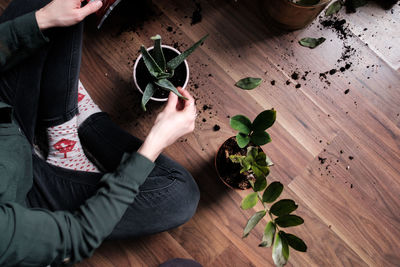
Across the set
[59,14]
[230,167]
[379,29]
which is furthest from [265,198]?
[379,29]

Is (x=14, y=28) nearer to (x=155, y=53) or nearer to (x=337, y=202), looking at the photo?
(x=155, y=53)

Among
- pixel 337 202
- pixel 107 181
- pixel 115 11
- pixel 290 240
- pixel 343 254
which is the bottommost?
pixel 343 254

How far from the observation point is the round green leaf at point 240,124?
2.65 feet

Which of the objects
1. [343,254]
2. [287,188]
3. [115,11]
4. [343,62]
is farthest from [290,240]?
[115,11]

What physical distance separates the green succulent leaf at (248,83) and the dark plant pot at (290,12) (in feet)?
0.75

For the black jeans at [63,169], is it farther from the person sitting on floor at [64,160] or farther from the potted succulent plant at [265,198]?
the potted succulent plant at [265,198]

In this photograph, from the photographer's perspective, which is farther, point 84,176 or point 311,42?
point 311,42

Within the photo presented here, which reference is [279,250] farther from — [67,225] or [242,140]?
[67,225]

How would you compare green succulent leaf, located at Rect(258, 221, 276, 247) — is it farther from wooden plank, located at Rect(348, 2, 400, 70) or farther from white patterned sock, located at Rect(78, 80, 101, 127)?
wooden plank, located at Rect(348, 2, 400, 70)

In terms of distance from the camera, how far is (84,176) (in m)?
0.95

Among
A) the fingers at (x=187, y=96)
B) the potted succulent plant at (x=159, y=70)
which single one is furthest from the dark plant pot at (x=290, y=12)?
the fingers at (x=187, y=96)

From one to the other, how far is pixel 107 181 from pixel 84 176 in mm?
156

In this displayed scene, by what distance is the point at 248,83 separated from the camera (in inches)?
44.6

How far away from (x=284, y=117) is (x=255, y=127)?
414mm
